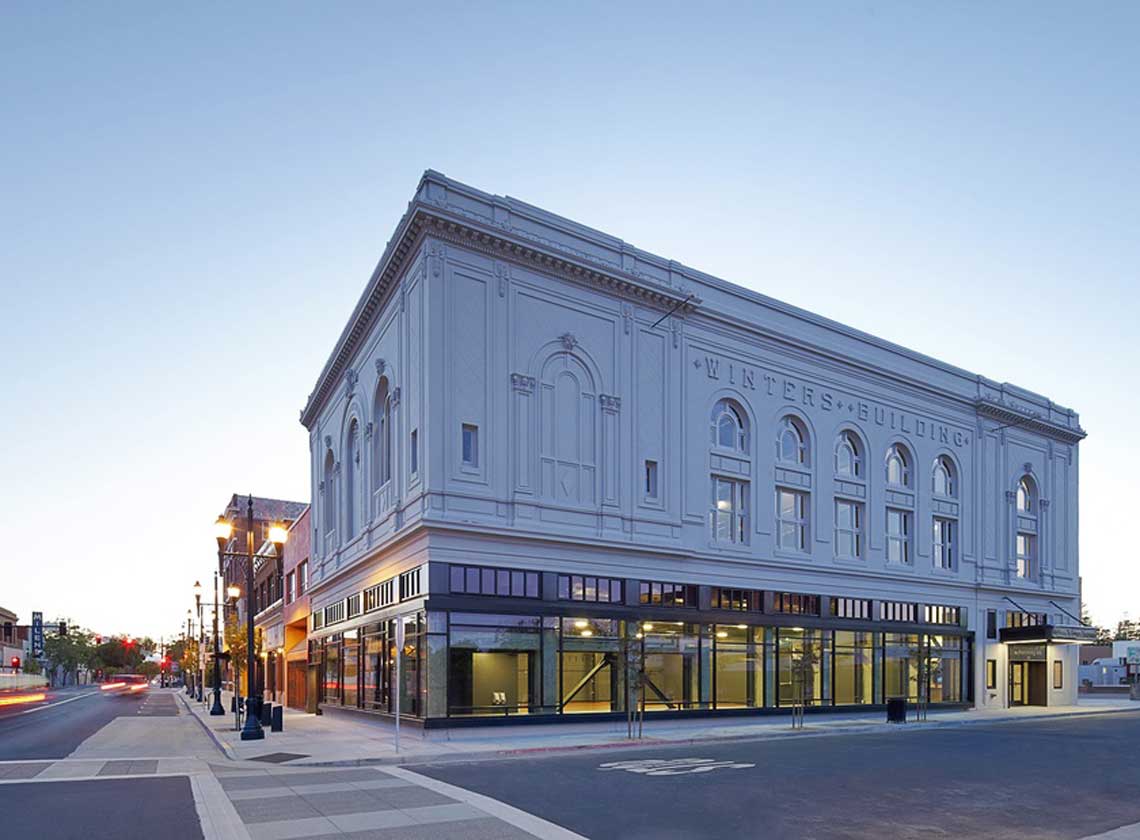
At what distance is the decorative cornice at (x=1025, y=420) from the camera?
50594 millimetres

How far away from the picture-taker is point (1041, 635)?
47.9 meters

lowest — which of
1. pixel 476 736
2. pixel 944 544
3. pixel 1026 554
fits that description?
pixel 476 736

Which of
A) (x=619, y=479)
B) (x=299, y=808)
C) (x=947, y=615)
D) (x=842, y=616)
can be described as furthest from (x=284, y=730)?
(x=947, y=615)

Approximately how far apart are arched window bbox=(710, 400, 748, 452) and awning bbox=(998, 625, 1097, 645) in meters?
20.1

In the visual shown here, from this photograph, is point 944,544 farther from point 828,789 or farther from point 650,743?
point 828,789

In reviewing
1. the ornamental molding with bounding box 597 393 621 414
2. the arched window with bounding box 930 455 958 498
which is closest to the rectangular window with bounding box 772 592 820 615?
the ornamental molding with bounding box 597 393 621 414

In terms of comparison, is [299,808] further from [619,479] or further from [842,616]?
[842,616]

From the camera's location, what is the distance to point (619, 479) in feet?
112

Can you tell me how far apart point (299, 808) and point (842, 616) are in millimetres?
30807

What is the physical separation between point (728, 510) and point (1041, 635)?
2041cm

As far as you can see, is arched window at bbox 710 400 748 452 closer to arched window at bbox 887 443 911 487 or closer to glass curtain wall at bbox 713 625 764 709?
glass curtain wall at bbox 713 625 764 709

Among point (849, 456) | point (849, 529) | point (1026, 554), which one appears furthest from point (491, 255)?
point (1026, 554)

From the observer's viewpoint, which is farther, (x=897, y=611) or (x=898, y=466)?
(x=898, y=466)

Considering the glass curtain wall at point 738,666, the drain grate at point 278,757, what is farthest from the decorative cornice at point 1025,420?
the drain grate at point 278,757
